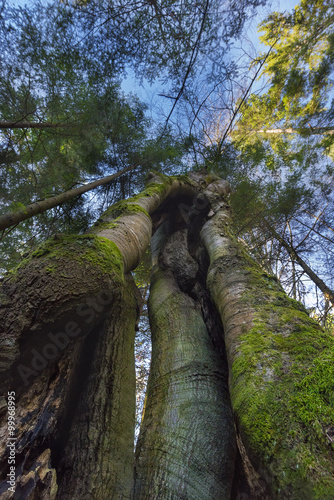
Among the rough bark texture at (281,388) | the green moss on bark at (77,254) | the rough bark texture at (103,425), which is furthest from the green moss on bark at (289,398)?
the green moss on bark at (77,254)

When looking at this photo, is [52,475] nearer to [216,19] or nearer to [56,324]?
[56,324]

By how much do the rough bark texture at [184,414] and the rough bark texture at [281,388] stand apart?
9.7 inches

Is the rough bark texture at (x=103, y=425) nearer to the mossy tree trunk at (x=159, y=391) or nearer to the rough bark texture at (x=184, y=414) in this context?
the mossy tree trunk at (x=159, y=391)

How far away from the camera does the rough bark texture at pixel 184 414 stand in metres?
1.14

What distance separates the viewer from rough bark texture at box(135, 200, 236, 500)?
1.14 m

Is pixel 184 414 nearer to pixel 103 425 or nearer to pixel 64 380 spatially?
pixel 103 425

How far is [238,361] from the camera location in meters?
1.16

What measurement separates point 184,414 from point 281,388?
694 millimetres

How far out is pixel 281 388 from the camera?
92 cm

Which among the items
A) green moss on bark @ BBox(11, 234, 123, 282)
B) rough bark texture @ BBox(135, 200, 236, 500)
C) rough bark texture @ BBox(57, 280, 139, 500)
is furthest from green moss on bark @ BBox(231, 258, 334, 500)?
green moss on bark @ BBox(11, 234, 123, 282)

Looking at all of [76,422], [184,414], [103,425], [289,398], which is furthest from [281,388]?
[76,422]

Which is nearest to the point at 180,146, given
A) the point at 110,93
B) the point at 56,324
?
the point at 110,93

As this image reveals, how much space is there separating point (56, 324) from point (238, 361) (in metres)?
0.87

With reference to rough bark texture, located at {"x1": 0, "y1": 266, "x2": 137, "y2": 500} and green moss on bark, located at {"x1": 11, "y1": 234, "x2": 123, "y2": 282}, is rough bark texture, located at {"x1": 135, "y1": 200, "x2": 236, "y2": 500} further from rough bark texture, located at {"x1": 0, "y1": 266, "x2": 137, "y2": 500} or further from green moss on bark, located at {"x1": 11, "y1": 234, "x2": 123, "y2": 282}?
green moss on bark, located at {"x1": 11, "y1": 234, "x2": 123, "y2": 282}
